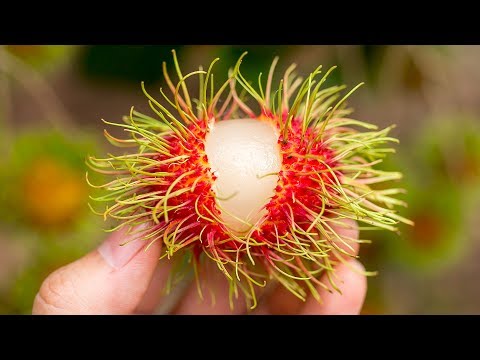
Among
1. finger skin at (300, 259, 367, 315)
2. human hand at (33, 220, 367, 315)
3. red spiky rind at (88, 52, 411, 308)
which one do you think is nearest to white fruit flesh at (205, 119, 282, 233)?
red spiky rind at (88, 52, 411, 308)

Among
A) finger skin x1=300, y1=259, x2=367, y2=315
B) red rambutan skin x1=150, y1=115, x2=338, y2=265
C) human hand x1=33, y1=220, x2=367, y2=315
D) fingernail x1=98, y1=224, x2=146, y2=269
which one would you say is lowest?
finger skin x1=300, y1=259, x2=367, y2=315

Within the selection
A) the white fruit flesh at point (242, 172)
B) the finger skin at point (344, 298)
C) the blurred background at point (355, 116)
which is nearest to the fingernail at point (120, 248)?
the white fruit flesh at point (242, 172)

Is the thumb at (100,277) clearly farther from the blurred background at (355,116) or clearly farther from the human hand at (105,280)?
the blurred background at (355,116)

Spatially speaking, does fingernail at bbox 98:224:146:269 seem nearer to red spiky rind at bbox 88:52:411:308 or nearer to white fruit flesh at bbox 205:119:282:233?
red spiky rind at bbox 88:52:411:308

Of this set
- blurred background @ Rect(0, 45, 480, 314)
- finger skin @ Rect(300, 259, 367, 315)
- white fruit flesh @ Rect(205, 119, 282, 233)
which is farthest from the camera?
blurred background @ Rect(0, 45, 480, 314)

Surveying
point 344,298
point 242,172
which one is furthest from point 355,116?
point 242,172

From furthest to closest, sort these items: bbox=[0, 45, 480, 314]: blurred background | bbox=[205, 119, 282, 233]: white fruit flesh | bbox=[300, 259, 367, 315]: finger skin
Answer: bbox=[0, 45, 480, 314]: blurred background → bbox=[300, 259, 367, 315]: finger skin → bbox=[205, 119, 282, 233]: white fruit flesh

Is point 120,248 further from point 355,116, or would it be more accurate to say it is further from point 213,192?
point 355,116

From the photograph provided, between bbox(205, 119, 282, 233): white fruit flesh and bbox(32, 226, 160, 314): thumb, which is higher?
bbox(205, 119, 282, 233): white fruit flesh
